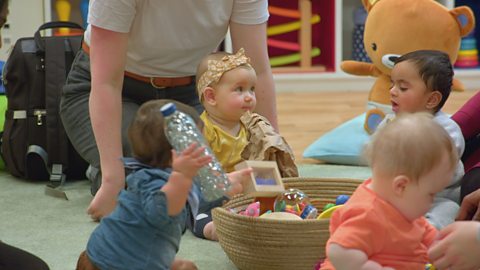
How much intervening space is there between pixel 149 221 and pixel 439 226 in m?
0.76

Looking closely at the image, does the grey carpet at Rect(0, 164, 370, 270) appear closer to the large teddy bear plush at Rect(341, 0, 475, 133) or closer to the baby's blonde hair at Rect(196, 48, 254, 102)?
the large teddy bear plush at Rect(341, 0, 475, 133)

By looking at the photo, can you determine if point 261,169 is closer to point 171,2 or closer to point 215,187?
point 215,187

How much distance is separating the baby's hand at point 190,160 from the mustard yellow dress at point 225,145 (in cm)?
79

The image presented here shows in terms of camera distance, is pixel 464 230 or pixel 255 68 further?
pixel 255 68

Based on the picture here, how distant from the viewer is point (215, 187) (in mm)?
1190

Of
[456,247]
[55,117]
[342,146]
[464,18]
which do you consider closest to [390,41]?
[464,18]

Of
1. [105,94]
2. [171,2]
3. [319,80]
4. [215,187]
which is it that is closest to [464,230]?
[215,187]

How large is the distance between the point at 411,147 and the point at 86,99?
1139 mm

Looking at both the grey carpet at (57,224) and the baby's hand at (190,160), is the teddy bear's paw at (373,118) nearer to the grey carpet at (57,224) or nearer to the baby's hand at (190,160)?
the grey carpet at (57,224)

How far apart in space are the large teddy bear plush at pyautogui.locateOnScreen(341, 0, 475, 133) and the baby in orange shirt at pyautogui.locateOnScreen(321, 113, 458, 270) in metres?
1.30

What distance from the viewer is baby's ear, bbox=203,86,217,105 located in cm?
190

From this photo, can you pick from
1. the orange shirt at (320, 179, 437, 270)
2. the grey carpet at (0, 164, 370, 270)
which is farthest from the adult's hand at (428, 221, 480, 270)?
the grey carpet at (0, 164, 370, 270)

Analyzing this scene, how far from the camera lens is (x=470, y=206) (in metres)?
1.60

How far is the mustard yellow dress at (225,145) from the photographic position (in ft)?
6.29
